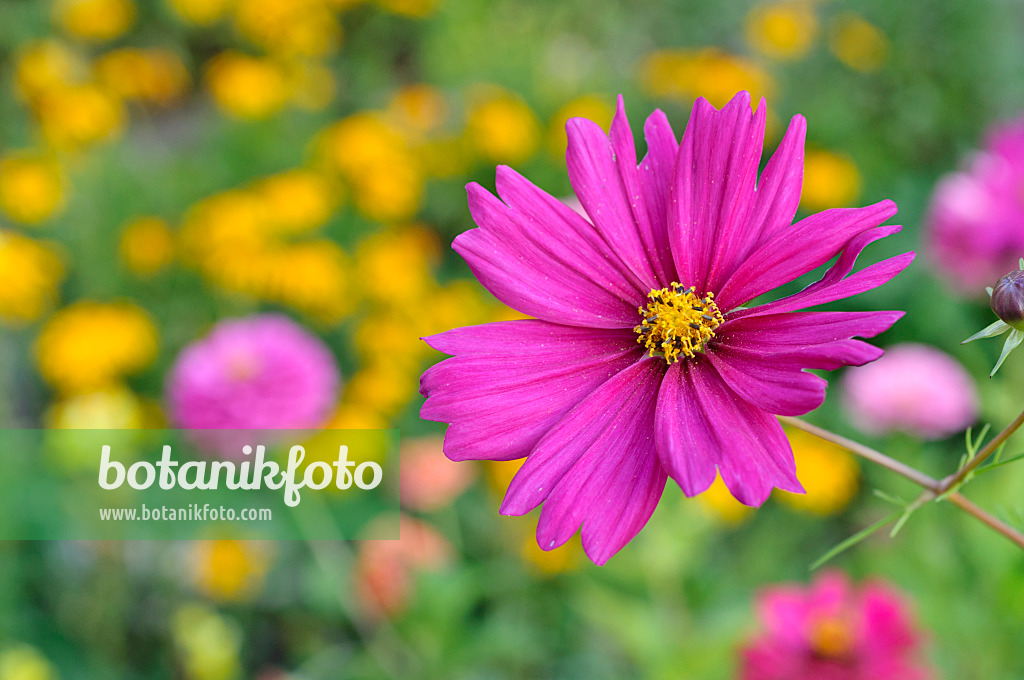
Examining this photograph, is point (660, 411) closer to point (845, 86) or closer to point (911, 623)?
point (911, 623)

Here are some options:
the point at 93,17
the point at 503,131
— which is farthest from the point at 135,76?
the point at 503,131

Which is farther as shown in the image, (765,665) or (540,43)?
(540,43)

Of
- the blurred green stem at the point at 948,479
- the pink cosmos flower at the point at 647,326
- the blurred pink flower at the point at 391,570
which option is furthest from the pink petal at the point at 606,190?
the blurred pink flower at the point at 391,570

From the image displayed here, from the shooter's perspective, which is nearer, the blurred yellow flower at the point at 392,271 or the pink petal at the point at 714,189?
the pink petal at the point at 714,189

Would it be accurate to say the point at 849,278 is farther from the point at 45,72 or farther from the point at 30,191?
the point at 45,72

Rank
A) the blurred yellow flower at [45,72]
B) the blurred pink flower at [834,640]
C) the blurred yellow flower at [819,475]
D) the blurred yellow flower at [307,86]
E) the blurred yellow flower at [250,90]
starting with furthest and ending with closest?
the blurred yellow flower at [307,86] < the blurred yellow flower at [250,90] < the blurred yellow flower at [45,72] < the blurred yellow flower at [819,475] < the blurred pink flower at [834,640]

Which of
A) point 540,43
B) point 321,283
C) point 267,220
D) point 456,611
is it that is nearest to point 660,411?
point 456,611

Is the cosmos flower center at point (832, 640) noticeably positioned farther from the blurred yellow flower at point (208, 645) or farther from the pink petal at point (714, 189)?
the blurred yellow flower at point (208, 645)
